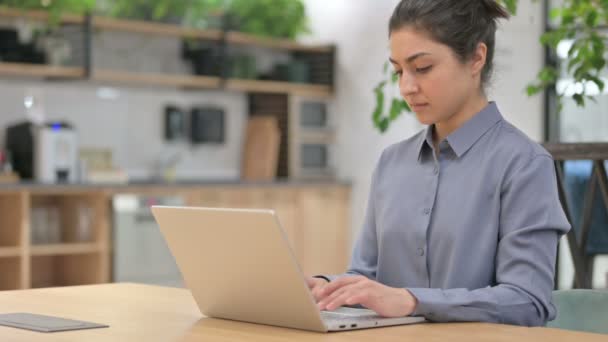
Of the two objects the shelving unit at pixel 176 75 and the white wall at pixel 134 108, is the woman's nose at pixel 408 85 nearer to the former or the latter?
the shelving unit at pixel 176 75

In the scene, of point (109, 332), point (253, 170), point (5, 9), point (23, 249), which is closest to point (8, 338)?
point (109, 332)

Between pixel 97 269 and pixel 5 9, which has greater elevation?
pixel 5 9

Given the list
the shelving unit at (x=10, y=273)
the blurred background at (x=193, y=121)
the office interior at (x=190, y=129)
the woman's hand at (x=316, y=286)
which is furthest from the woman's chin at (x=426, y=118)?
the shelving unit at (x=10, y=273)

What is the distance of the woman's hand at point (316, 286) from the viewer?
1638mm

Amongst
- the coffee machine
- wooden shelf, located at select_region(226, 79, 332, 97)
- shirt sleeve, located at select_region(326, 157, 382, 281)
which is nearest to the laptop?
shirt sleeve, located at select_region(326, 157, 382, 281)

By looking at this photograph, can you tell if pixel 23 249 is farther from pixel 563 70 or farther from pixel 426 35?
pixel 426 35

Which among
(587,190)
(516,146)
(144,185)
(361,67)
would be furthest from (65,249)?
(516,146)

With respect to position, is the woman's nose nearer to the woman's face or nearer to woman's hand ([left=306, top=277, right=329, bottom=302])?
the woman's face

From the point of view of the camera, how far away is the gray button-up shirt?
1.72m

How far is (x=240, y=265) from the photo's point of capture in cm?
158

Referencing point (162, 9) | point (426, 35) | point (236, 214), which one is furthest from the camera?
point (162, 9)

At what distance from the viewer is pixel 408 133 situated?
23.5 feet

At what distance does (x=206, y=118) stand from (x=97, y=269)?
170 cm

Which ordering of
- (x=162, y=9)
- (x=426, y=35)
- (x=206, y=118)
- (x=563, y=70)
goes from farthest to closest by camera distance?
(x=206, y=118) → (x=162, y=9) → (x=563, y=70) → (x=426, y=35)
